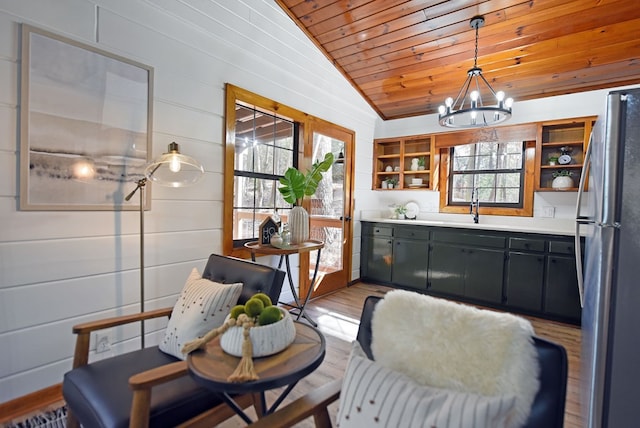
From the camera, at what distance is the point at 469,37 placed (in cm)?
312

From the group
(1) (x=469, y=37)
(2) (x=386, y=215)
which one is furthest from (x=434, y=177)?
(1) (x=469, y=37)

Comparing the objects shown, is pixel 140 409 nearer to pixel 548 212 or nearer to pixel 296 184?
pixel 296 184

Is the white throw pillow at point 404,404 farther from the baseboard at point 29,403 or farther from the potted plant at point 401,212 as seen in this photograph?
the potted plant at point 401,212

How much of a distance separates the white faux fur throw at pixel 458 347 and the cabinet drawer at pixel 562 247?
291cm

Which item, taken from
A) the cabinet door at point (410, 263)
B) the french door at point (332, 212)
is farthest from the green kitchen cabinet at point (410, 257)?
the french door at point (332, 212)

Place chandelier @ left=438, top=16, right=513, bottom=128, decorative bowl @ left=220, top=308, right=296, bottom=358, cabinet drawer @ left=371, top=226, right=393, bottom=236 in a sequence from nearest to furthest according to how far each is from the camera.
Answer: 1. decorative bowl @ left=220, top=308, right=296, bottom=358
2. chandelier @ left=438, top=16, right=513, bottom=128
3. cabinet drawer @ left=371, top=226, right=393, bottom=236

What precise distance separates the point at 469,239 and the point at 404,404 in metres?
3.28

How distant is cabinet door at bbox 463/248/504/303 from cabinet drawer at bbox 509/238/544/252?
0.15 metres

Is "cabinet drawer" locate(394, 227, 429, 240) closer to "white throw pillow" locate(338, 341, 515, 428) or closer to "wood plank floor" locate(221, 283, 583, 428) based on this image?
"wood plank floor" locate(221, 283, 583, 428)

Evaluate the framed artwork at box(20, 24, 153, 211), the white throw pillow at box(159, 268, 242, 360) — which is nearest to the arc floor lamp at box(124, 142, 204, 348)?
the framed artwork at box(20, 24, 153, 211)

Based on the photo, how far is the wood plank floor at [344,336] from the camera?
6.54 ft

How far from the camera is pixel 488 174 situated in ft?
13.8

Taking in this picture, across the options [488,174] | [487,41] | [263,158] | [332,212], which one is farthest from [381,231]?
[487,41]

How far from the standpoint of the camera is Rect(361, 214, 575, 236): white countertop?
11.1 ft
